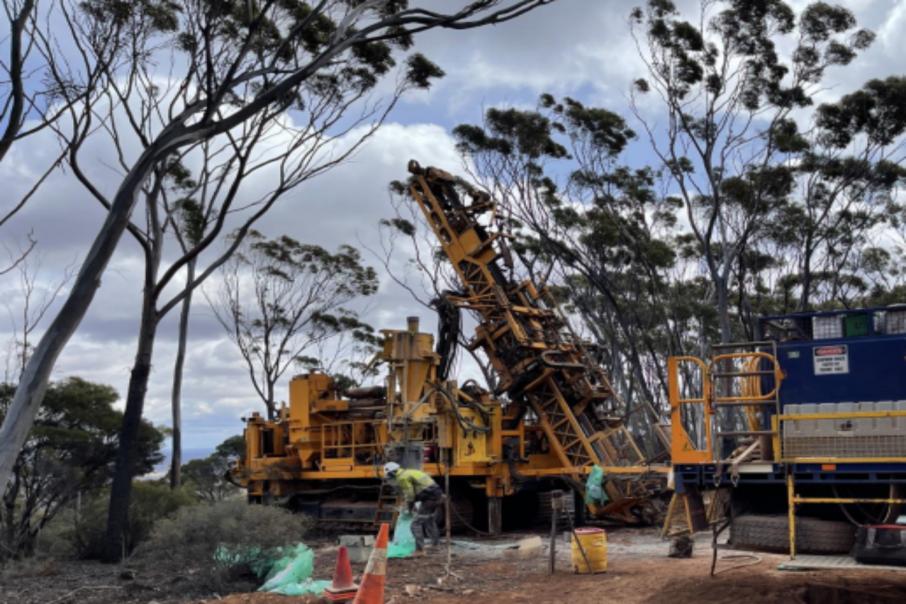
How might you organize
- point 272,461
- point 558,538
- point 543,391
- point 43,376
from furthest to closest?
point 272,461, point 543,391, point 558,538, point 43,376

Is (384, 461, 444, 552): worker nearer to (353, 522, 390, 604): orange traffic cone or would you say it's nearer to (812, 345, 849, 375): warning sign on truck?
(353, 522, 390, 604): orange traffic cone

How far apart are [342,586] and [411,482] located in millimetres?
4935

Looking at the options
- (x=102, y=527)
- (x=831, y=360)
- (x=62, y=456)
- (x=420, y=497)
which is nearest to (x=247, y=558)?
(x=420, y=497)

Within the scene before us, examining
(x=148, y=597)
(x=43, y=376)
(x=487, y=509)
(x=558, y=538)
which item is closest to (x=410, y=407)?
(x=487, y=509)

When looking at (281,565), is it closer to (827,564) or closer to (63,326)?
(63,326)

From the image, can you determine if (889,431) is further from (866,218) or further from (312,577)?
(866,218)

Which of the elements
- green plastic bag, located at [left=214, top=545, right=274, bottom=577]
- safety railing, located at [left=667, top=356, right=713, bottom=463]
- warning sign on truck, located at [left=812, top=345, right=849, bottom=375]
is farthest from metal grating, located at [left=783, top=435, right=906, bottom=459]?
green plastic bag, located at [left=214, top=545, right=274, bottom=577]

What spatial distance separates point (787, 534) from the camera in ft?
29.4

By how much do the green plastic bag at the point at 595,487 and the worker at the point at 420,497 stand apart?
10.8 ft

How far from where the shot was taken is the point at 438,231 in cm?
2103

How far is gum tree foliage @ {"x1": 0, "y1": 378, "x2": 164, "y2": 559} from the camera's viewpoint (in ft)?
74.7

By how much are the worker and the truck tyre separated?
6.48 m

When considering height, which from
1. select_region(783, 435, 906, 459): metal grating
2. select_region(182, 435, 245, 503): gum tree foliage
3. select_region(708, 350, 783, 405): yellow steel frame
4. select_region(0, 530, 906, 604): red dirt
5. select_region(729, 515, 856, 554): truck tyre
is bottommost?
select_region(182, 435, 245, 503): gum tree foliage

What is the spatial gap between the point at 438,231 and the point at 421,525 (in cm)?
746
